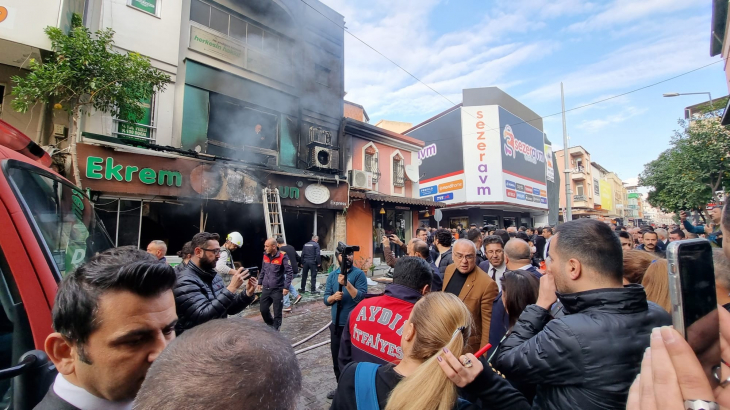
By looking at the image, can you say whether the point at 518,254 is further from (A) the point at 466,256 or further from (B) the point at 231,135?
(B) the point at 231,135

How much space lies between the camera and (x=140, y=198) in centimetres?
772

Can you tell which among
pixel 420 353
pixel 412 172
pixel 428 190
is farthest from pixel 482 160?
pixel 420 353

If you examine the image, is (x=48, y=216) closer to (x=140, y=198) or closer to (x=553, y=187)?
(x=140, y=198)

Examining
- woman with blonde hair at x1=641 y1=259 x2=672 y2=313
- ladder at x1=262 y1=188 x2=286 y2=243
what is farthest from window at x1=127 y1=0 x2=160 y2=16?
woman with blonde hair at x1=641 y1=259 x2=672 y2=313

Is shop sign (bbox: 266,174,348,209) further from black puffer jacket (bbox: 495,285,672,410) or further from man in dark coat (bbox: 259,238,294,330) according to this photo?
black puffer jacket (bbox: 495,285,672,410)

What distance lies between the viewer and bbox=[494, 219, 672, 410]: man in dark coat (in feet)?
4.27

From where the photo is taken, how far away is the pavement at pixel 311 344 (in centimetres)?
364

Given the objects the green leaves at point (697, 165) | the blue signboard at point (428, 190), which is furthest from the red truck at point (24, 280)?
the blue signboard at point (428, 190)

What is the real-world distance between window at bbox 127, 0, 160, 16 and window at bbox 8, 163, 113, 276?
8.04 metres

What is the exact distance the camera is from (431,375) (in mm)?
1228

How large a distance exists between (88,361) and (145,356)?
0.20m

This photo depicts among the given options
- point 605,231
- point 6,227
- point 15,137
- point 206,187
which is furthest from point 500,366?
point 206,187

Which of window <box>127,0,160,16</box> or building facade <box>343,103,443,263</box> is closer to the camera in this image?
window <box>127,0,160,16</box>

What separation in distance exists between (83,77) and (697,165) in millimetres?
19994
